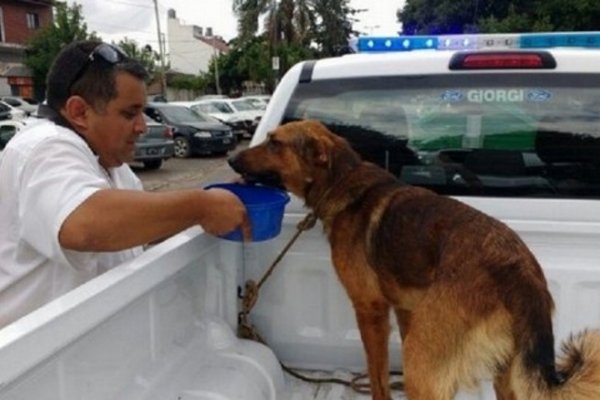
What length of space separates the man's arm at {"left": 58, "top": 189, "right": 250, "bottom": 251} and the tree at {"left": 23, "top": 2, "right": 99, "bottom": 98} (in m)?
36.3

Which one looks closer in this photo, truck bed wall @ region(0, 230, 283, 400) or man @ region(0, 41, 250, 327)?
truck bed wall @ region(0, 230, 283, 400)

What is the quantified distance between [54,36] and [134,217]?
3741cm

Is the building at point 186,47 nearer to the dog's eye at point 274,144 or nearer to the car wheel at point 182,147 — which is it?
the car wheel at point 182,147

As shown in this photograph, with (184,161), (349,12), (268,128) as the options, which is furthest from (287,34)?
(268,128)

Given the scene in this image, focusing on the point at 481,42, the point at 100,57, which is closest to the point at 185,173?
the point at 481,42

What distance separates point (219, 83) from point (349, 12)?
11.9m

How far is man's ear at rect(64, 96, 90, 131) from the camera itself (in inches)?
85.5

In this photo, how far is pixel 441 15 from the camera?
99.3 ft

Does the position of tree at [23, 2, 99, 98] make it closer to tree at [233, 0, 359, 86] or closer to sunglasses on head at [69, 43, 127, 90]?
tree at [233, 0, 359, 86]

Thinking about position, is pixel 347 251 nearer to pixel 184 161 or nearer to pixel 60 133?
pixel 60 133

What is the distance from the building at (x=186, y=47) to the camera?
69188mm

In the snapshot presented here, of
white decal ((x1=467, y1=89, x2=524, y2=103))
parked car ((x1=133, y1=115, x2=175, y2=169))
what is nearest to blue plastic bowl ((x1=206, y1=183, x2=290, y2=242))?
white decal ((x1=467, y1=89, x2=524, y2=103))

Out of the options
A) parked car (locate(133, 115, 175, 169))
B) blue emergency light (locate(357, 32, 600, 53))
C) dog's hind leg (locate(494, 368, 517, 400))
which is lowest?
parked car (locate(133, 115, 175, 169))

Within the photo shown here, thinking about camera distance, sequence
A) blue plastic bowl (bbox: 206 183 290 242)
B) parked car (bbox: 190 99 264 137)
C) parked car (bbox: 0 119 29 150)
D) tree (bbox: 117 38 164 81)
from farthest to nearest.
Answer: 1. tree (bbox: 117 38 164 81)
2. parked car (bbox: 190 99 264 137)
3. parked car (bbox: 0 119 29 150)
4. blue plastic bowl (bbox: 206 183 290 242)
